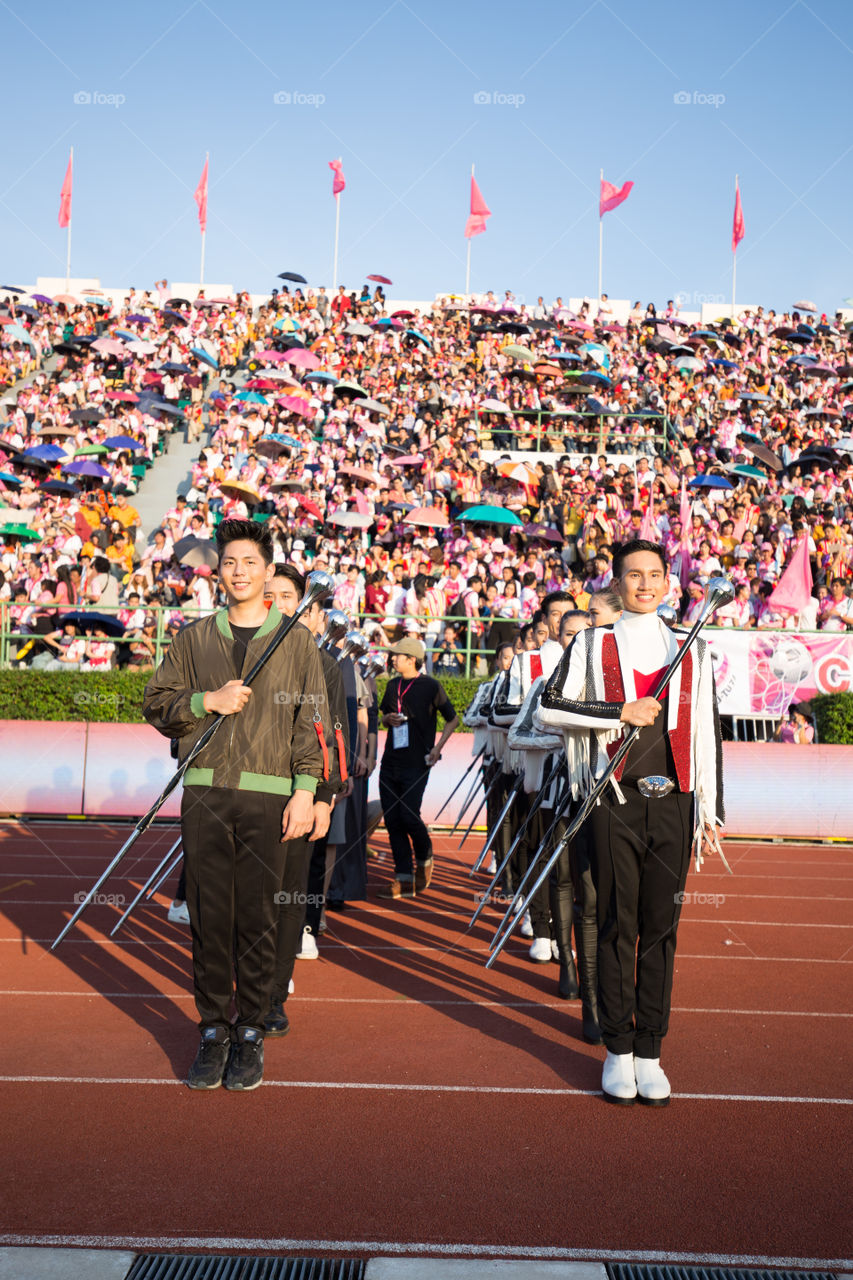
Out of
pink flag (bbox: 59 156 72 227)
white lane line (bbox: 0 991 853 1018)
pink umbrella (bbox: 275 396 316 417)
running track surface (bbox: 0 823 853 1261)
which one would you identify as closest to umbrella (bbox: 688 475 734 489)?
pink umbrella (bbox: 275 396 316 417)

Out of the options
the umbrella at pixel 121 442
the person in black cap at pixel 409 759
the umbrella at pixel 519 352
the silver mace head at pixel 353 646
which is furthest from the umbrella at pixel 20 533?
the umbrella at pixel 519 352

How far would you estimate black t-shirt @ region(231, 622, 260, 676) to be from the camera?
4.89 metres

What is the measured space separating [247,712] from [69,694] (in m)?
11.8

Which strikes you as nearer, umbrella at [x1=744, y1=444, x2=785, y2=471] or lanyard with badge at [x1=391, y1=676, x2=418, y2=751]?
lanyard with badge at [x1=391, y1=676, x2=418, y2=751]

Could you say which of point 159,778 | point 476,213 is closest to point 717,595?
point 159,778

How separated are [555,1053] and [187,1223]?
235cm

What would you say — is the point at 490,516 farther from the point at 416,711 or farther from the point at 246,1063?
the point at 246,1063

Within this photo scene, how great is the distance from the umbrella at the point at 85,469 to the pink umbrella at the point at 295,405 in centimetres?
426

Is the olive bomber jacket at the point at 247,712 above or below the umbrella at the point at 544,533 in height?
below

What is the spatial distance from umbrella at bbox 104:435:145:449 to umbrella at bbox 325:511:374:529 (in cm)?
530

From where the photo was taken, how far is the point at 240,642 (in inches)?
194

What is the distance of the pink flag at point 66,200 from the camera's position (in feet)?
129

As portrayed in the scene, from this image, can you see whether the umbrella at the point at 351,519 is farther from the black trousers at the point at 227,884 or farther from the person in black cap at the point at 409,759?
the black trousers at the point at 227,884

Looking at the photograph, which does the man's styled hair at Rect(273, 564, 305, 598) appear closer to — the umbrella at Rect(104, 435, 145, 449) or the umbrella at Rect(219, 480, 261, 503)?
the umbrella at Rect(219, 480, 261, 503)
